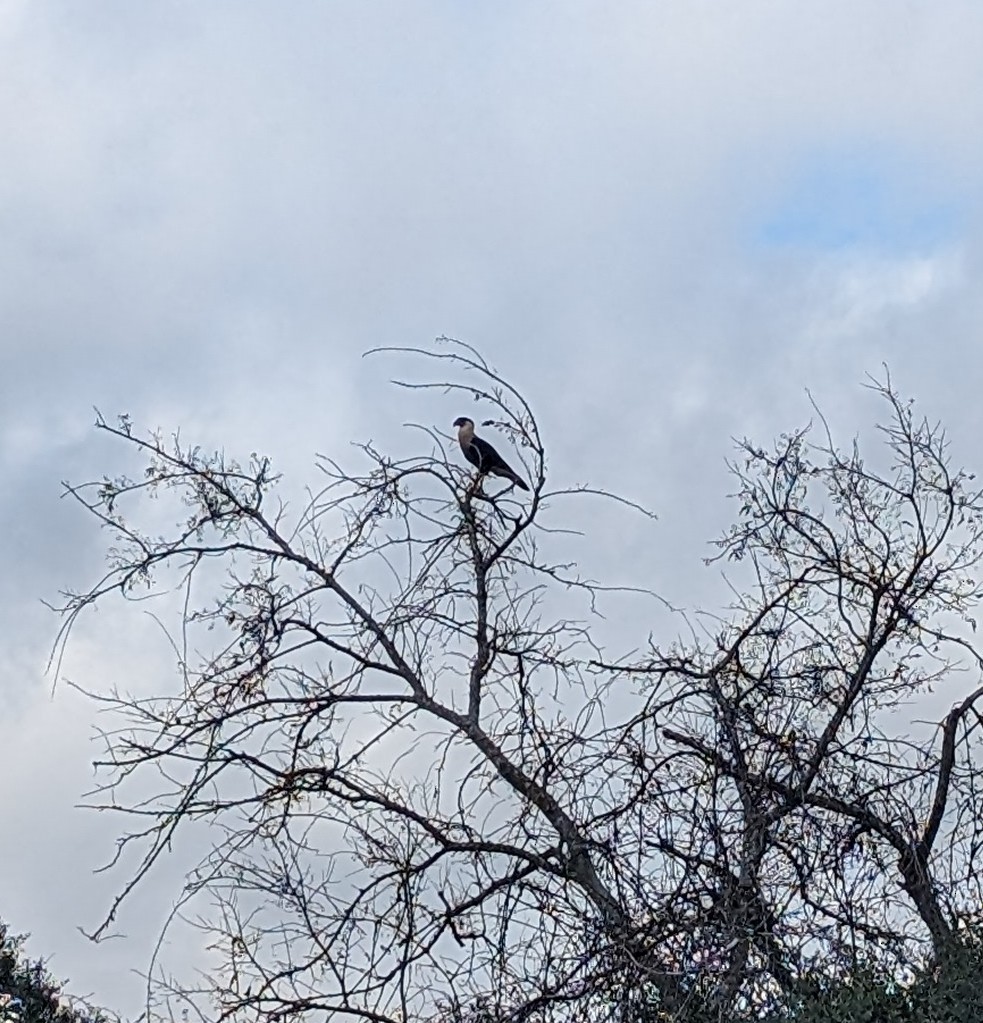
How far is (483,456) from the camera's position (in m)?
5.62

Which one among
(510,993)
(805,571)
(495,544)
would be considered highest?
(495,544)

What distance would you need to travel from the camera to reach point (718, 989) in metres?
3.84

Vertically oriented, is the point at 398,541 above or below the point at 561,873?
above

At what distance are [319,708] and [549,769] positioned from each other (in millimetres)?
844

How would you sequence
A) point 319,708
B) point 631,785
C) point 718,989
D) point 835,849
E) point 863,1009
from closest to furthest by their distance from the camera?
point 863,1009 < point 718,989 < point 835,849 < point 631,785 < point 319,708

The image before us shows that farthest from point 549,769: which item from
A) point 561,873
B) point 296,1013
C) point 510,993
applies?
point 296,1013

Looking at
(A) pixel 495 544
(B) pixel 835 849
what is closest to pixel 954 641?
(B) pixel 835 849

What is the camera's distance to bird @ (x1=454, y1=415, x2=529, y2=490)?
543 cm

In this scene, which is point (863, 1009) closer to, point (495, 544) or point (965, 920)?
point (965, 920)

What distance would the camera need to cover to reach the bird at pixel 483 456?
5430 millimetres

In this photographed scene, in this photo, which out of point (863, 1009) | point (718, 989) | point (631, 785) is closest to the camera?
point (863, 1009)

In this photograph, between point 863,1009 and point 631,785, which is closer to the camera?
point 863,1009

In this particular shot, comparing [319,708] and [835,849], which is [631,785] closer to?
[835,849]

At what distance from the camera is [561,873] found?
4.55 m
